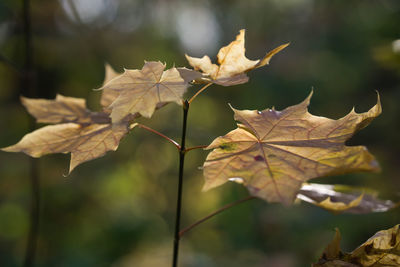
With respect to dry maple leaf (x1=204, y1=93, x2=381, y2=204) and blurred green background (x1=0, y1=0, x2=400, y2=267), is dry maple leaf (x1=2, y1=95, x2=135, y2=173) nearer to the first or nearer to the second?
dry maple leaf (x1=204, y1=93, x2=381, y2=204)

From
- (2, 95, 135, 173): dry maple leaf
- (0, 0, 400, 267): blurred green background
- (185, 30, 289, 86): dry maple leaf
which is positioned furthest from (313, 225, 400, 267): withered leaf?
(0, 0, 400, 267): blurred green background

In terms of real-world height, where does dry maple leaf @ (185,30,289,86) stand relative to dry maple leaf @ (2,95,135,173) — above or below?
above

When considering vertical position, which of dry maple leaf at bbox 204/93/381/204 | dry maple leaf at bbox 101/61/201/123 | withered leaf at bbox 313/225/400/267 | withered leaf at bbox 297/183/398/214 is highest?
dry maple leaf at bbox 101/61/201/123

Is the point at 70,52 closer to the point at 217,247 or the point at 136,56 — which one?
the point at 136,56

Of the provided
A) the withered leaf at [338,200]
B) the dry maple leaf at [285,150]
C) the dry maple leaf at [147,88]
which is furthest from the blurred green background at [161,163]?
the dry maple leaf at [147,88]

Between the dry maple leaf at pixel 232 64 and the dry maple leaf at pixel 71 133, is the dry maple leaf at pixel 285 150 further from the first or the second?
the dry maple leaf at pixel 71 133

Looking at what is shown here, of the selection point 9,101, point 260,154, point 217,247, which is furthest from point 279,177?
point 9,101

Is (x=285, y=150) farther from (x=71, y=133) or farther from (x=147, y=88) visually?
(x=71, y=133)

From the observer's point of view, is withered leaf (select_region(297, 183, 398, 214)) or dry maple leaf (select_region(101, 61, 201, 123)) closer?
dry maple leaf (select_region(101, 61, 201, 123))
